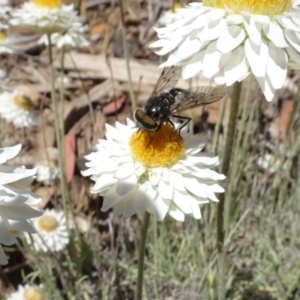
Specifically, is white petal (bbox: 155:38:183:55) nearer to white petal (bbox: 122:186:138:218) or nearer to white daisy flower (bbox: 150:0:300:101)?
white daisy flower (bbox: 150:0:300:101)

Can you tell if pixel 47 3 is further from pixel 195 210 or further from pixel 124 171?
pixel 195 210

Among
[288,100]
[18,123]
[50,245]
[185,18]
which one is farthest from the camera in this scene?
[288,100]

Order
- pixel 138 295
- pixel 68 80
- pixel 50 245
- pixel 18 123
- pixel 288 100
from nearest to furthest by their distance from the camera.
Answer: pixel 138 295
pixel 50 245
pixel 18 123
pixel 288 100
pixel 68 80

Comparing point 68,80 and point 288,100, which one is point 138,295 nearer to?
point 288,100

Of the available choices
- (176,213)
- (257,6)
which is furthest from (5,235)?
(257,6)

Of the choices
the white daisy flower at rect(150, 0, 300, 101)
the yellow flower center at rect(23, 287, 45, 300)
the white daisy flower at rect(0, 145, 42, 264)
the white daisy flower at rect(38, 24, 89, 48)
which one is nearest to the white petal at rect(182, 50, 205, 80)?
the white daisy flower at rect(150, 0, 300, 101)

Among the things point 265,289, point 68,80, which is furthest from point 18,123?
point 265,289

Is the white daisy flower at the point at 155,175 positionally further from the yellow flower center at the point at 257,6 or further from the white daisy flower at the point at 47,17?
the white daisy flower at the point at 47,17
